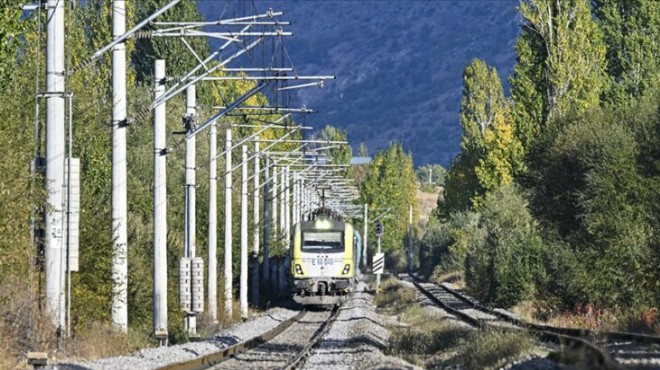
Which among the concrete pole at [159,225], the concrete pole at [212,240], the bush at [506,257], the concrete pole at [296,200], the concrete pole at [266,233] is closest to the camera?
the concrete pole at [159,225]

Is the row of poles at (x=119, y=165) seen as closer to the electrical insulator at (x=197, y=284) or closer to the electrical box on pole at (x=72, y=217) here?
the electrical box on pole at (x=72, y=217)

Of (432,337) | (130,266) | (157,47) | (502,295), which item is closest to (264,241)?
(502,295)

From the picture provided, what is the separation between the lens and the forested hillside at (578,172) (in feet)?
127

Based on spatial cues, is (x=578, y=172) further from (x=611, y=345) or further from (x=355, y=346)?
(x=611, y=345)

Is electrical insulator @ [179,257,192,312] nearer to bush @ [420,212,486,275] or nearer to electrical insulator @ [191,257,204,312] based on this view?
electrical insulator @ [191,257,204,312]

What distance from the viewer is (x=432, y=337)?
1228 inches

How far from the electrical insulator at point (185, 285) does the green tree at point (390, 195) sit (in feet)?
380

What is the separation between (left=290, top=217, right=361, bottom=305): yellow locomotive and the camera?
57.2m

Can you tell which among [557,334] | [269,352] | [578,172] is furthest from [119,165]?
[578,172]

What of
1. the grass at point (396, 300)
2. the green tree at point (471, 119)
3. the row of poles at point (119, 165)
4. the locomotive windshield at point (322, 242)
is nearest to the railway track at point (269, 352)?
the row of poles at point (119, 165)

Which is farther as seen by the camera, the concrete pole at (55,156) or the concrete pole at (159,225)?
the concrete pole at (159,225)

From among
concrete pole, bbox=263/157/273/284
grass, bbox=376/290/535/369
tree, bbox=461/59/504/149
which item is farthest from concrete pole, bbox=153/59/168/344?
tree, bbox=461/59/504/149

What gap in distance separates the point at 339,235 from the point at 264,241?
9.78 m

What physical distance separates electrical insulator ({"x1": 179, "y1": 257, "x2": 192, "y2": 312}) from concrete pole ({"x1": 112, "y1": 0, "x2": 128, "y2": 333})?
17.2ft
